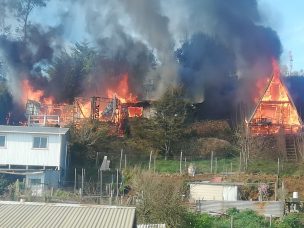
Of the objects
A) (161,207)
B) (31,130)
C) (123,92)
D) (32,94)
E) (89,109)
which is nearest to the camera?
(161,207)

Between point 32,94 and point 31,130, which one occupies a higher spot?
point 32,94

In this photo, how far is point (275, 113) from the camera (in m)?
42.9

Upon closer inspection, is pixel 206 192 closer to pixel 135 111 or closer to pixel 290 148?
pixel 290 148

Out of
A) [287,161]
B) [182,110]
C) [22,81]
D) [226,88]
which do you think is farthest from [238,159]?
[22,81]

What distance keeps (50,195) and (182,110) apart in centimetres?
1533

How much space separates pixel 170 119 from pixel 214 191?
9990 millimetres

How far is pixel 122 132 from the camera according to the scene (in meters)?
40.2

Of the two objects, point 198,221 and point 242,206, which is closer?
point 198,221

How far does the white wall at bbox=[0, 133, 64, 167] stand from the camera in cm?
3306

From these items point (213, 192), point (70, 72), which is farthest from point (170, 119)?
point (70, 72)

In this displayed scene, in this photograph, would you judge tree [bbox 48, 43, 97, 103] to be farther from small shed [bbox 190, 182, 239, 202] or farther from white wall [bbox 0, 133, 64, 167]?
small shed [bbox 190, 182, 239, 202]

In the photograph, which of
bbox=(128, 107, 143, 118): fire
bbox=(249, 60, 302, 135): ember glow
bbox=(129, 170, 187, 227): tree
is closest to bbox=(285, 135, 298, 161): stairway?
bbox=(249, 60, 302, 135): ember glow

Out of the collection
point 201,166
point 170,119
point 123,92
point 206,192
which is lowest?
point 206,192

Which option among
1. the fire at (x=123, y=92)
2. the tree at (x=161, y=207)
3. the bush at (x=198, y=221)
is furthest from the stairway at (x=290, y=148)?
the tree at (x=161, y=207)
